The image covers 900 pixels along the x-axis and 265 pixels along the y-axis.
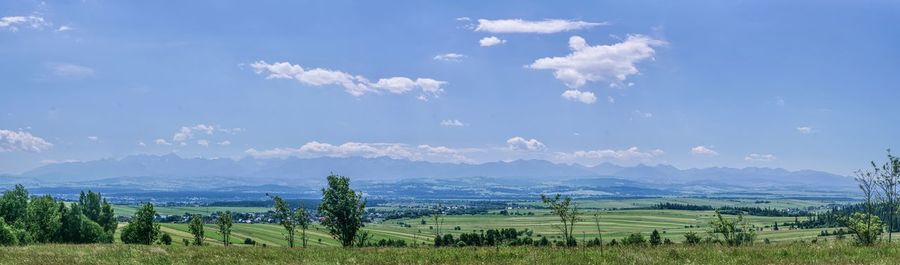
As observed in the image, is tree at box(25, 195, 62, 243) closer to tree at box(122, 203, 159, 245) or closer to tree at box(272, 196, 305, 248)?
tree at box(122, 203, 159, 245)

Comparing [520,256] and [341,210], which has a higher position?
[520,256]

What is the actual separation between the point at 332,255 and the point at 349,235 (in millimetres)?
34634

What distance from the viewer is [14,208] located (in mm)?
78312

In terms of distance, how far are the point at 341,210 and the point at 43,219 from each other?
57139 mm

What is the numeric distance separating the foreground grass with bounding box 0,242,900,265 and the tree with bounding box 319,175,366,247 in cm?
3229

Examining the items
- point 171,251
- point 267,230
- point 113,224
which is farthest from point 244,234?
point 171,251

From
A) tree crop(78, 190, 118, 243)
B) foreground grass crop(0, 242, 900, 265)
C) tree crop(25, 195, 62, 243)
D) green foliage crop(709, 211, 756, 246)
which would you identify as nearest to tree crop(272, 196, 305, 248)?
tree crop(25, 195, 62, 243)

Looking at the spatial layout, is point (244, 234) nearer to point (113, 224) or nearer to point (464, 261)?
point (113, 224)

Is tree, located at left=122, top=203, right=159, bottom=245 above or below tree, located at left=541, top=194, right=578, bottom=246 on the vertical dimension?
below

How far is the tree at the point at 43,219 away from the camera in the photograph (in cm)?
8175

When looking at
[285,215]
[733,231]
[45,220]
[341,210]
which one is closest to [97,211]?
[45,220]

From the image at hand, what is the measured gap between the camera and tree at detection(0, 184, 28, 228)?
7688 centimetres

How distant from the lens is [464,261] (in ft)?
51.1

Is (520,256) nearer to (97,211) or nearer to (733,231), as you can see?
(733,231)
